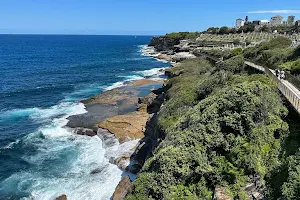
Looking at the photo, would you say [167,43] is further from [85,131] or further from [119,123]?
[85,131]

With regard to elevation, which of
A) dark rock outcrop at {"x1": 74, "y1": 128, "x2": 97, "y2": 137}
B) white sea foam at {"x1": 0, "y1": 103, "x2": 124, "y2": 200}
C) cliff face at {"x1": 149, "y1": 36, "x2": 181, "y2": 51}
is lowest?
white sea foam at {"x1": 0, "y1": 103, "x2": 124, "y2": 200}

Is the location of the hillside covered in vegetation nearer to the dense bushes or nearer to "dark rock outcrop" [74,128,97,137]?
the dense bushes

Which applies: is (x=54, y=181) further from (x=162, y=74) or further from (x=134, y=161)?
(x=162, y=74)

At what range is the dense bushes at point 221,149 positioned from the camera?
37.3 feet

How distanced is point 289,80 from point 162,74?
43.8 meters

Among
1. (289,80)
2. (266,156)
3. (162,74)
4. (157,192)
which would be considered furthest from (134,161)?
(162,74)

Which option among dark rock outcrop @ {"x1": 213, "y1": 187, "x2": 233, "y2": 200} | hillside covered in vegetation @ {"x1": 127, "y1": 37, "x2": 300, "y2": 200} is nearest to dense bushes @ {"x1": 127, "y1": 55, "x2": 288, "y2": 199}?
hillside covered in vegetation @ {"x1": 127, "y1": 37, "x2": 300, "y2": 200}

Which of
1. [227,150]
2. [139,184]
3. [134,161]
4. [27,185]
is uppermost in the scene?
[227,150]

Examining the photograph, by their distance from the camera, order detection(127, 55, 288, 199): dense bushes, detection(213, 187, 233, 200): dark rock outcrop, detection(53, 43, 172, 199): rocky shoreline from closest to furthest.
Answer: detection(213, 187, 233, 200): dark rock outcrop < detection(127, 55, 288, 199): dense bushes < detection(53, 43, 172, 199): rocky shoreline

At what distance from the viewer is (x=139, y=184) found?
12406 millimetres

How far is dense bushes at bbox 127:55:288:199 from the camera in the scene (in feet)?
37.3

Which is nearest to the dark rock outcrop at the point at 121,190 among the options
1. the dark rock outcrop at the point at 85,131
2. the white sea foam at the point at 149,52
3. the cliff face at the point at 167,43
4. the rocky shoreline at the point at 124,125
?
the rocky shoreline at the point at 124,125

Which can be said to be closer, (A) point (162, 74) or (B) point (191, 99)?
(B) point (191, 99)

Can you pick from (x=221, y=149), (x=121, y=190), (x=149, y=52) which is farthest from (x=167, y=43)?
(x=221, y=149)
